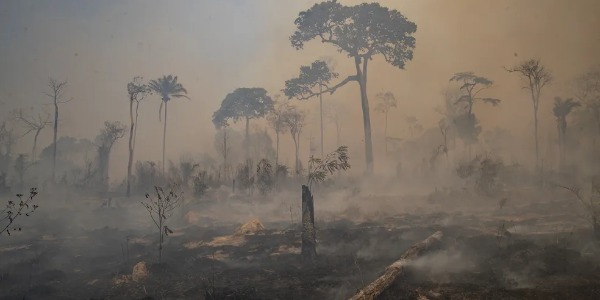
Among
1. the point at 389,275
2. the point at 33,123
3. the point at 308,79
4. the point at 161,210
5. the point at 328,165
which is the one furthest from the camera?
the point at 33,123

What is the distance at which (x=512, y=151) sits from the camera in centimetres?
4356

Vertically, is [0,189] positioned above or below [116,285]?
above

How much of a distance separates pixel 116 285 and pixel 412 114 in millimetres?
55992

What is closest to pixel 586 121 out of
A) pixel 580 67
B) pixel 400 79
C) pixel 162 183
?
pixel 580 67

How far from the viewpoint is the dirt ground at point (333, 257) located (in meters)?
10.0

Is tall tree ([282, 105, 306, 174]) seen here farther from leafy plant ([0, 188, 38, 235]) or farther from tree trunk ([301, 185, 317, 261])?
leafy plant ([0, 188, 38, 235])

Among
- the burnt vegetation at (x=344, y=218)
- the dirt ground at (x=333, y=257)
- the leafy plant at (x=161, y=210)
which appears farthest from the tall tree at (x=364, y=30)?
the leafy plant at (x=161, y=210)

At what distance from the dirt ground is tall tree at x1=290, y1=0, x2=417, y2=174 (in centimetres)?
1572

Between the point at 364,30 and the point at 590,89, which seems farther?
the point at 590,89

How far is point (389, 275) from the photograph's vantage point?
9.48 metres

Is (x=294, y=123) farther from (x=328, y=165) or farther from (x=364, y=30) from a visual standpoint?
(x=328, y=165)

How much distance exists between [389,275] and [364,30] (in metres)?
30.2

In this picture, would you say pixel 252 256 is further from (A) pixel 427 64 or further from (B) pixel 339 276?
(A) pixel 427 64

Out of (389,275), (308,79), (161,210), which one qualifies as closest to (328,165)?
(389,275)
